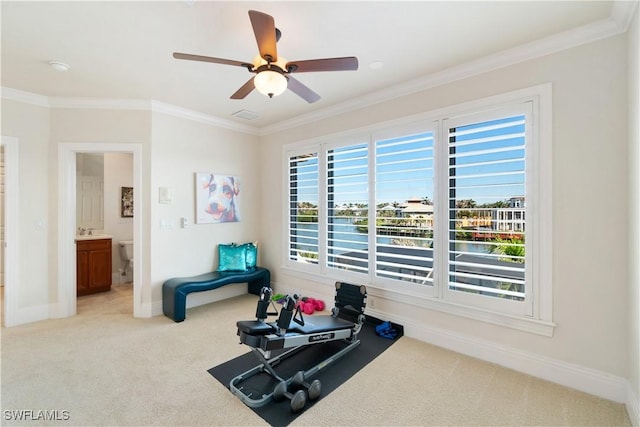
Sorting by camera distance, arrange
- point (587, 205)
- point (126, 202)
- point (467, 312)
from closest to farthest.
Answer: point (587, 205) < point (467, 312) < point (126, 202)

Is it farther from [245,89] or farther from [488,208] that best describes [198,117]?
[488,208]

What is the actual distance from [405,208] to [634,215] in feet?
5.81

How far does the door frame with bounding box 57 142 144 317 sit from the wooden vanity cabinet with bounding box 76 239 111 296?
0.97m

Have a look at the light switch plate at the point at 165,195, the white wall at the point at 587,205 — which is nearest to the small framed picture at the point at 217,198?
the light switch plate at the point at 165,195

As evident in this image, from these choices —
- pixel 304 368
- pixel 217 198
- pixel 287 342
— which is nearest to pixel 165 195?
pixel 217 198

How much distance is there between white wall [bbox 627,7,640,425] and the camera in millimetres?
1884

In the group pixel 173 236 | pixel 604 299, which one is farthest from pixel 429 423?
pixel 173 236

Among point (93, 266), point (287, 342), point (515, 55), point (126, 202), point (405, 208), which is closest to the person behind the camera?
point (287, 342)

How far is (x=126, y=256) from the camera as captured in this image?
5391 millimetres

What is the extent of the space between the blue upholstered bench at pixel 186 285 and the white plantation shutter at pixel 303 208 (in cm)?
76

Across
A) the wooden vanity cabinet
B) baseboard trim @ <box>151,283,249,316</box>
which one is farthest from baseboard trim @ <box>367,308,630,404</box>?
the wooden vanity cabinet

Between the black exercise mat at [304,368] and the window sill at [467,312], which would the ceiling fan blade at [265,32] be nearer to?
the black exercise mat at [304,368]

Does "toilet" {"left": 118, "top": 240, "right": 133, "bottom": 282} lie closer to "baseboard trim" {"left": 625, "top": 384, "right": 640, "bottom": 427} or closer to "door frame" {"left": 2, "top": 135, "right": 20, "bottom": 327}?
"door frame" {"left": 2, "top": 135, "right": 20, "bottom": 327}

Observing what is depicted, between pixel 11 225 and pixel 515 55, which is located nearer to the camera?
pixel 515 55
